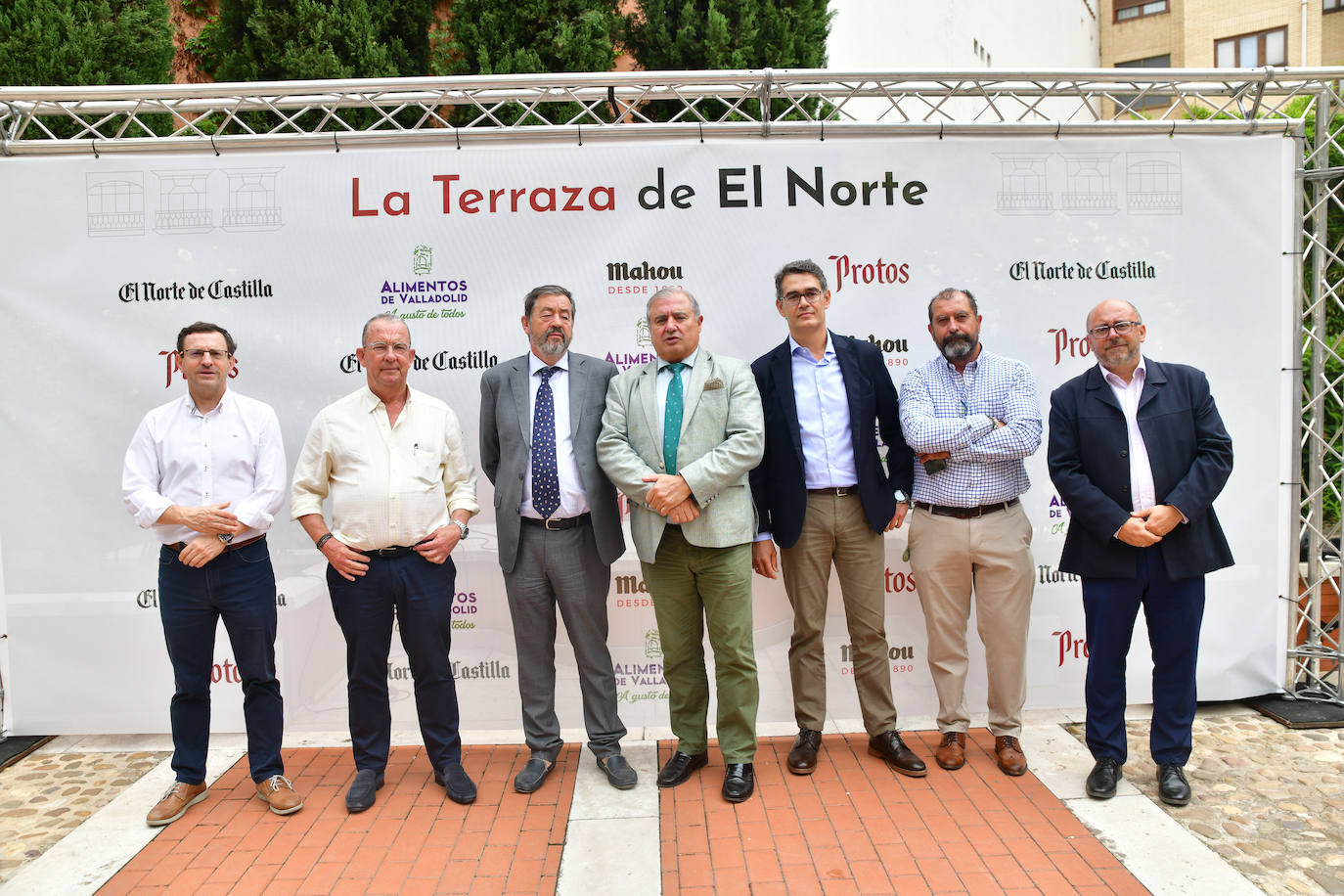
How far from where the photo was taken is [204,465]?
321cm

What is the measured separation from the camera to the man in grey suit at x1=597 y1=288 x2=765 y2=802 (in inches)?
126

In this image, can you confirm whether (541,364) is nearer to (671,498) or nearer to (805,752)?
(671,498)

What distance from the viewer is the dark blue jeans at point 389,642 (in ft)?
10.7

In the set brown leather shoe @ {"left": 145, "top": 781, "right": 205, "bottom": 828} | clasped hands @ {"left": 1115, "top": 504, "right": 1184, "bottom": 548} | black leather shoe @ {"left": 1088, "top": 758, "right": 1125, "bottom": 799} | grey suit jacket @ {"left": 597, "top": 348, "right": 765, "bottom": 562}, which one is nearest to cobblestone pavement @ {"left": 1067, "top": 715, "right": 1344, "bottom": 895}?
black leather shoe @ {"left": 1088, "top": 758, "right": 1125, "bottom": 799}

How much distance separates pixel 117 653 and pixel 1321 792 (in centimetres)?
533

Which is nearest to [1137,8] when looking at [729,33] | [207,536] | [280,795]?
[729,33]

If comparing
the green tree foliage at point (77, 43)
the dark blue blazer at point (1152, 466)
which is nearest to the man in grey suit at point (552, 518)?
the dark blue blazer at point (1152, 466)

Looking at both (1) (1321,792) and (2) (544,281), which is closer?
(1) (1321,792)

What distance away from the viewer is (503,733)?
13.3 ft

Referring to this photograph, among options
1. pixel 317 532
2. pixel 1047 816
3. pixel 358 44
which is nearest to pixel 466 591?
pixel 317 532

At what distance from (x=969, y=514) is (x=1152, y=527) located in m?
0.66

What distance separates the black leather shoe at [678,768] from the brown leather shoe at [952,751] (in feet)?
3.25

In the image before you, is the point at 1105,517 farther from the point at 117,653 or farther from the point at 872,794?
the point at 117,653

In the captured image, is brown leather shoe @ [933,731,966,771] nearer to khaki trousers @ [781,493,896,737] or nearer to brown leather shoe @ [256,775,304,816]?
khaki trousers @ [781,493,896,737]
